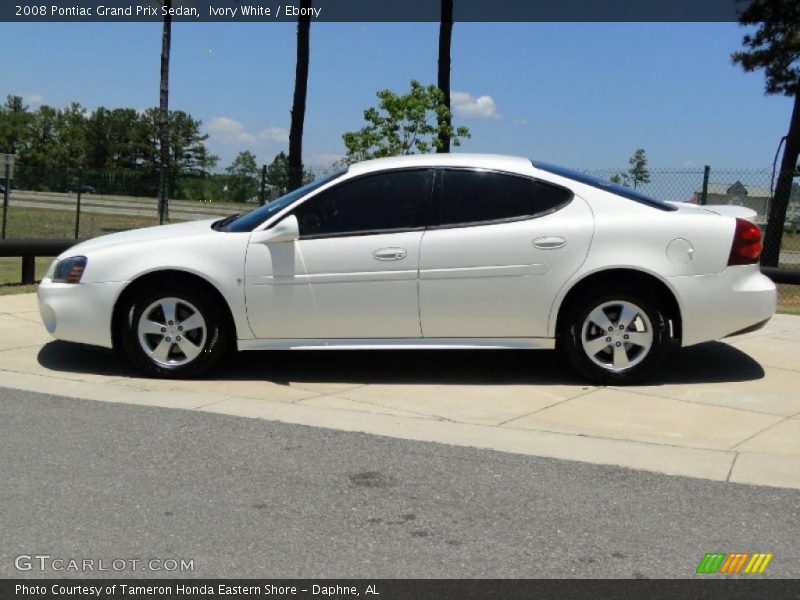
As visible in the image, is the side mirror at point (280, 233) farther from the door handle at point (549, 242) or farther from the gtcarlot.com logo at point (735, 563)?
the gtcarlot.com logo at point (735, 563)

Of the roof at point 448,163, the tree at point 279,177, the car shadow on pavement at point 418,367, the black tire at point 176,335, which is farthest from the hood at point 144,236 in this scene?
the tree at point 279,177

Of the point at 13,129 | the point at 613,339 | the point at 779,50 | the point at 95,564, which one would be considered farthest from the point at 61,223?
the point at 13,129

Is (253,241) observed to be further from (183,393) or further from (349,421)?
(349,421)

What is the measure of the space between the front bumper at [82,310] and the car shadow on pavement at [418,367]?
0.77ft

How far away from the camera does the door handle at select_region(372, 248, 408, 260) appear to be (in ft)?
20.8

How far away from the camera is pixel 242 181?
18562mm

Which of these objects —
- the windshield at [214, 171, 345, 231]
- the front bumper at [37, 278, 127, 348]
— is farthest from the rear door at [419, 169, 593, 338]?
the front bumper at [37, 278, 127, 348]

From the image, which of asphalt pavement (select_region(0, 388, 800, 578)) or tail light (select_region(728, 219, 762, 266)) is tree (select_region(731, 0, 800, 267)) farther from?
asphalt pavement (select_region(0, 388, 800, 578))

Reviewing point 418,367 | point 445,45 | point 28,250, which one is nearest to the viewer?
point 418,367

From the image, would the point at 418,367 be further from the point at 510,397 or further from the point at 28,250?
the point at 28,250

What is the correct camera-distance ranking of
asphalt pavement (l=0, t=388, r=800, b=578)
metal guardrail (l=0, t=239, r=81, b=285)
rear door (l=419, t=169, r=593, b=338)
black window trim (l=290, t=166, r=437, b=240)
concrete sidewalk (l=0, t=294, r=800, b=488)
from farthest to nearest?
metal guardrail (l=0, t=239, r=81, b=285)
black window trim (l=290, t=166, r=437, b=240)
rear door (l=419, t=169, r=593, b=338)
concrete sidewalk (l=0, t=294, r=800, b=488)
asphalt pavement (l=0, t=388, r=800, b=578)

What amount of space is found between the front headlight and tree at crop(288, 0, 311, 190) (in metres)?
14.9

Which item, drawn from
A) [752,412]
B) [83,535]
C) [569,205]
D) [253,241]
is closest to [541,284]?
[569,205]

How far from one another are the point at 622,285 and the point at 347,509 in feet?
9.94
